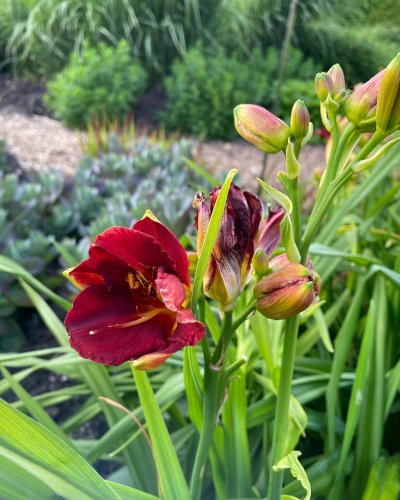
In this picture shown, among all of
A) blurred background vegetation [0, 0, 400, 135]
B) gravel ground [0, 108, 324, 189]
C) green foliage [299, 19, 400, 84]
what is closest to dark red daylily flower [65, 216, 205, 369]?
gravel ground [0, 108, 324, 189]

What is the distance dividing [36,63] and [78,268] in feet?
15.6

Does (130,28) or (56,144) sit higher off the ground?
(130,28)

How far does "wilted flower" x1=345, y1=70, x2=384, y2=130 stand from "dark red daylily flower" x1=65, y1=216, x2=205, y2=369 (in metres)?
0.19

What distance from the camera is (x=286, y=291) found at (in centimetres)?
45

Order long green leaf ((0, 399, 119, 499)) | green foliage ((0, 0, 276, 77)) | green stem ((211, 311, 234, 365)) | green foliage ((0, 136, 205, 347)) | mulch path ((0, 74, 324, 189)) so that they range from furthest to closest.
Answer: green foliage ((0, 0, 276, 77)) < mulch path ((0, 74, 324, 189)) < green foliage ((0, 136, 205, 347)) < green stem ((211, 311, 234, 365)) < long green leaf ((0, 399, 119, 499))

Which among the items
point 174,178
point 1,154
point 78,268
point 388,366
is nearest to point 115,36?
point 1,154

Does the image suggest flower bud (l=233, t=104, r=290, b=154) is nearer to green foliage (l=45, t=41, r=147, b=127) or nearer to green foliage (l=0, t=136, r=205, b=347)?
green foliage (l=0, t=136, r=205, b=347)

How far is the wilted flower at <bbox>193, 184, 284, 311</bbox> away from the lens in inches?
18.3

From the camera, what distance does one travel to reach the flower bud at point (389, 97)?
0.44 metres

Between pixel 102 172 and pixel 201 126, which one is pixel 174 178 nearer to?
pixel 102 172

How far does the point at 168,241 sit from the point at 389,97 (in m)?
0.21

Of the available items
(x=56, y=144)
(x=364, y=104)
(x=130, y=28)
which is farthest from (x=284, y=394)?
(x=130, y=28)

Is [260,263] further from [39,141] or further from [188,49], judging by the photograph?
[188,49]

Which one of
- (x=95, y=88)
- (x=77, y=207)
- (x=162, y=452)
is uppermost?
(x=162, y=452)
